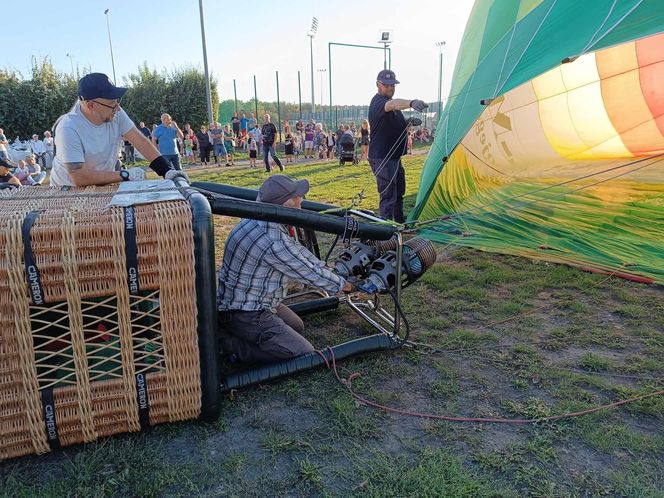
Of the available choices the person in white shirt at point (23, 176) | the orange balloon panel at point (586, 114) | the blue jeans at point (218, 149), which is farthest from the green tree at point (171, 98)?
the orange balloon panel at point (586, 114)

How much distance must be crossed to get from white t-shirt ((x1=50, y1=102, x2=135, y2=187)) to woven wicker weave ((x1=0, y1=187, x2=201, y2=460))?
101 centimetres

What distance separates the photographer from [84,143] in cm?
331

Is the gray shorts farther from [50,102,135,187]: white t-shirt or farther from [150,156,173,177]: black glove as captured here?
[50,102,135,187]: white t-shirt

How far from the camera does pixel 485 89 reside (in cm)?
463

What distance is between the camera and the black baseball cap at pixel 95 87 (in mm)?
3188

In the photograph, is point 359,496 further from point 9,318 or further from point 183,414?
point 9,318

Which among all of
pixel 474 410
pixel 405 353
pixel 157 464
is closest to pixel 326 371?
pixel 405 353

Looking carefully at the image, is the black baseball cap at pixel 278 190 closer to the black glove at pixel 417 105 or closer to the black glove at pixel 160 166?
the black glove at pixel 160 166

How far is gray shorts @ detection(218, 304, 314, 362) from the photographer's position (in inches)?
115

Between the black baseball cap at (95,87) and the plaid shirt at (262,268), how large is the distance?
1.22m

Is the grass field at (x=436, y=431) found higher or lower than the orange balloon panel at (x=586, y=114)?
lower

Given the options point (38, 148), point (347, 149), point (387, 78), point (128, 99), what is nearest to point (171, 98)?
point (128, 99)

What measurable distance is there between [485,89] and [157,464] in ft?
12.8

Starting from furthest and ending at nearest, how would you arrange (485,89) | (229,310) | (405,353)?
(485,89) → (405,353) → (229,310)
